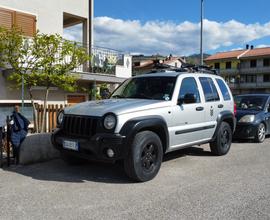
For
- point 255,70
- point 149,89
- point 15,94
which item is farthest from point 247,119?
point 255,70

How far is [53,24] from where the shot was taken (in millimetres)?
13094

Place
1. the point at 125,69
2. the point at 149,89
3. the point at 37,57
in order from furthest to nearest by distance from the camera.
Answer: the point at 125,69 < the point at 37,57 < the point at 149,89

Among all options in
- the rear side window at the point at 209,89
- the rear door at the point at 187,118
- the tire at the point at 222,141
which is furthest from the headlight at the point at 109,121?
the tire at the point at 222,141

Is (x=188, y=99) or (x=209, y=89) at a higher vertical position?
(x=209, y=89)

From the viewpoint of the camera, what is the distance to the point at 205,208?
455 cm

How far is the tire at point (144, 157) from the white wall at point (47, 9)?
830 centimetres

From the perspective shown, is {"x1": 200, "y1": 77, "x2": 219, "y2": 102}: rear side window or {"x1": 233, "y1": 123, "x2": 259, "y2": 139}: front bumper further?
{"x1": 233, "y1": 123, "x2": 259, "y2": 139}: front bumper

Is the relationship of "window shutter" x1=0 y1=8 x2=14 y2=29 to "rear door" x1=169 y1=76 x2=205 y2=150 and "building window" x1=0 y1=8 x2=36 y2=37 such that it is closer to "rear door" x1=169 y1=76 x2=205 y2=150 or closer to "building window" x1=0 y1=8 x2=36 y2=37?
"building window" x1=0 y1=8 x2=36 y2=37

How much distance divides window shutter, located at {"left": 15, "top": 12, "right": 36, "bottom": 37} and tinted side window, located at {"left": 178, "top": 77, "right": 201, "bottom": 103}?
23.7 ft

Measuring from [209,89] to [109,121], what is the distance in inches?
123

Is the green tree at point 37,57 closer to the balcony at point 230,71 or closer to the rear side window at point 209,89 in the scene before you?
the rear side window at point 209,89

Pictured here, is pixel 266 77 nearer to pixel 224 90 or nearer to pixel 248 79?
pixel 248 79

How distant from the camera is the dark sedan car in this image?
1032cm

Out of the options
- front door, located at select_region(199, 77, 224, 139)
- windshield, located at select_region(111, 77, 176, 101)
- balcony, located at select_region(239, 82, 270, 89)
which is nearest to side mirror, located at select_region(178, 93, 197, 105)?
windshield, located at select_region(111, 77, 176, 101)
